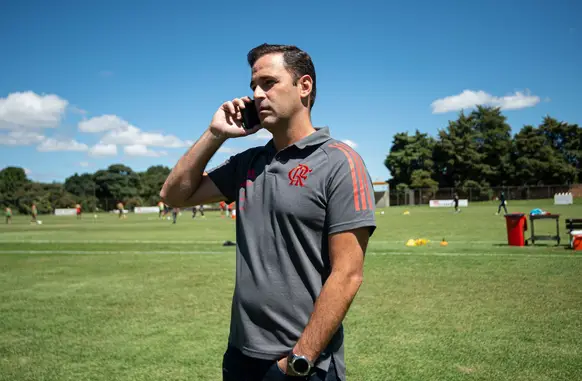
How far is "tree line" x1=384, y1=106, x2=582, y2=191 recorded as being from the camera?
273ft

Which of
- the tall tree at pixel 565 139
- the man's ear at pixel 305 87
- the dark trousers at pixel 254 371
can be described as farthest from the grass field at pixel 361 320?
the tall tree at pixel 565 139

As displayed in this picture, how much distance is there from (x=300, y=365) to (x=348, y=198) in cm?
75

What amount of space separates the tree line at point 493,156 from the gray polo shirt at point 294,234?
87.0 metres

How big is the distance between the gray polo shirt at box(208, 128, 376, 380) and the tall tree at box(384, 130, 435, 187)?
9363 cm

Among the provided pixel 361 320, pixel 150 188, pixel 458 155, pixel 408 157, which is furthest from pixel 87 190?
pixel 361 320

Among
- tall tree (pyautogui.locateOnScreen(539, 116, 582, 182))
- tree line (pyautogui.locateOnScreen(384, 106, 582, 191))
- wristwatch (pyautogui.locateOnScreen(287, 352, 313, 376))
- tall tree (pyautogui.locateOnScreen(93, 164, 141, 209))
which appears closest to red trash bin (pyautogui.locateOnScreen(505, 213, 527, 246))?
wristwatch (pyautogui.locateOnScreen(287, 352, 313, 376))

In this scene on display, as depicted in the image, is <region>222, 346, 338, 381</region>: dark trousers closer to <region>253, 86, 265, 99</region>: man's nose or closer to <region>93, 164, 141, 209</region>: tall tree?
<region>253, 86, 265, 99</region>: man's nose

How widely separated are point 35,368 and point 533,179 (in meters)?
90.8

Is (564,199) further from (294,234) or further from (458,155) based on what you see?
(294,234)

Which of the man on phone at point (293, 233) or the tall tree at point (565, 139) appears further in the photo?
the tall tree at point (565, 139)

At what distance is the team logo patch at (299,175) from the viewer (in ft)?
7.19

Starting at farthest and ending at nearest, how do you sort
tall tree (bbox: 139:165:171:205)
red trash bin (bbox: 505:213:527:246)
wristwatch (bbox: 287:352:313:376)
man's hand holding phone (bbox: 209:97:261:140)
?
tall tree (bbox: 139:165:171:205), red trash bin (bbox: 505:213:527:246), man's hand holding phone (bbox: 209:97:261:140), wristwatch (bbox: 287:352:313:376)

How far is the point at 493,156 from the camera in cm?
8844

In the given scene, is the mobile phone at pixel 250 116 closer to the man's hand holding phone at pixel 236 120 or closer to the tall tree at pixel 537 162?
the man's hand holding phone at pixel 236 120
